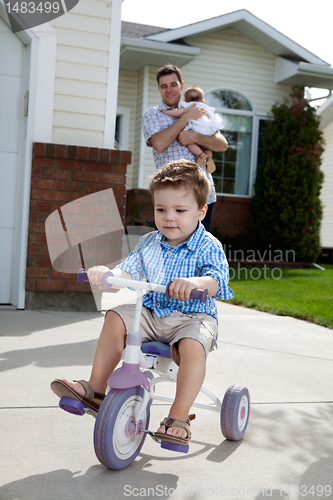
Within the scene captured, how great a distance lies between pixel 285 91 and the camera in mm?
13141

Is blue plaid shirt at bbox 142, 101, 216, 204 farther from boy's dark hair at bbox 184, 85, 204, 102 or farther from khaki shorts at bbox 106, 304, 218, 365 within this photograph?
khaki shorts at bbox 106, 304, 218, 365

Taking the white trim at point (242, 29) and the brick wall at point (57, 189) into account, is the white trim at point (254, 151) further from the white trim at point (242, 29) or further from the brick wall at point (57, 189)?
the brick wall at point (57, 189)

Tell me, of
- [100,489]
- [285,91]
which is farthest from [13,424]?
[285,91]

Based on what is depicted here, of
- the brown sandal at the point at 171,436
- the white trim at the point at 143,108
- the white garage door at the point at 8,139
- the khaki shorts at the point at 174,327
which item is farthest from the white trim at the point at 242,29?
the brown sandal at the point at 171,436

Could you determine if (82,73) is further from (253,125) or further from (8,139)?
(253,125)

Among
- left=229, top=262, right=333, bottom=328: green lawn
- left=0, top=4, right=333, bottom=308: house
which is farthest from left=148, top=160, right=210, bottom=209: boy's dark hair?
left=229, top=262, right=333, bottom=328: green lawn

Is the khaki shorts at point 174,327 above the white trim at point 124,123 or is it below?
below

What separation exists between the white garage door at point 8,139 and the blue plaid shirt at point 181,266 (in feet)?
9.79

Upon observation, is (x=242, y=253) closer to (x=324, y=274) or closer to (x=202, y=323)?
(x=324, y=274)

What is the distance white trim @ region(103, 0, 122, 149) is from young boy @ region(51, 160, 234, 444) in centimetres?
292

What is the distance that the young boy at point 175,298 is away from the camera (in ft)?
6.86

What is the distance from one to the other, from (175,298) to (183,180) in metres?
0.51

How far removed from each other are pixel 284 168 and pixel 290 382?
31.1ft

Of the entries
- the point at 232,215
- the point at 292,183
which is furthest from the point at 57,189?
the point at 232,215
